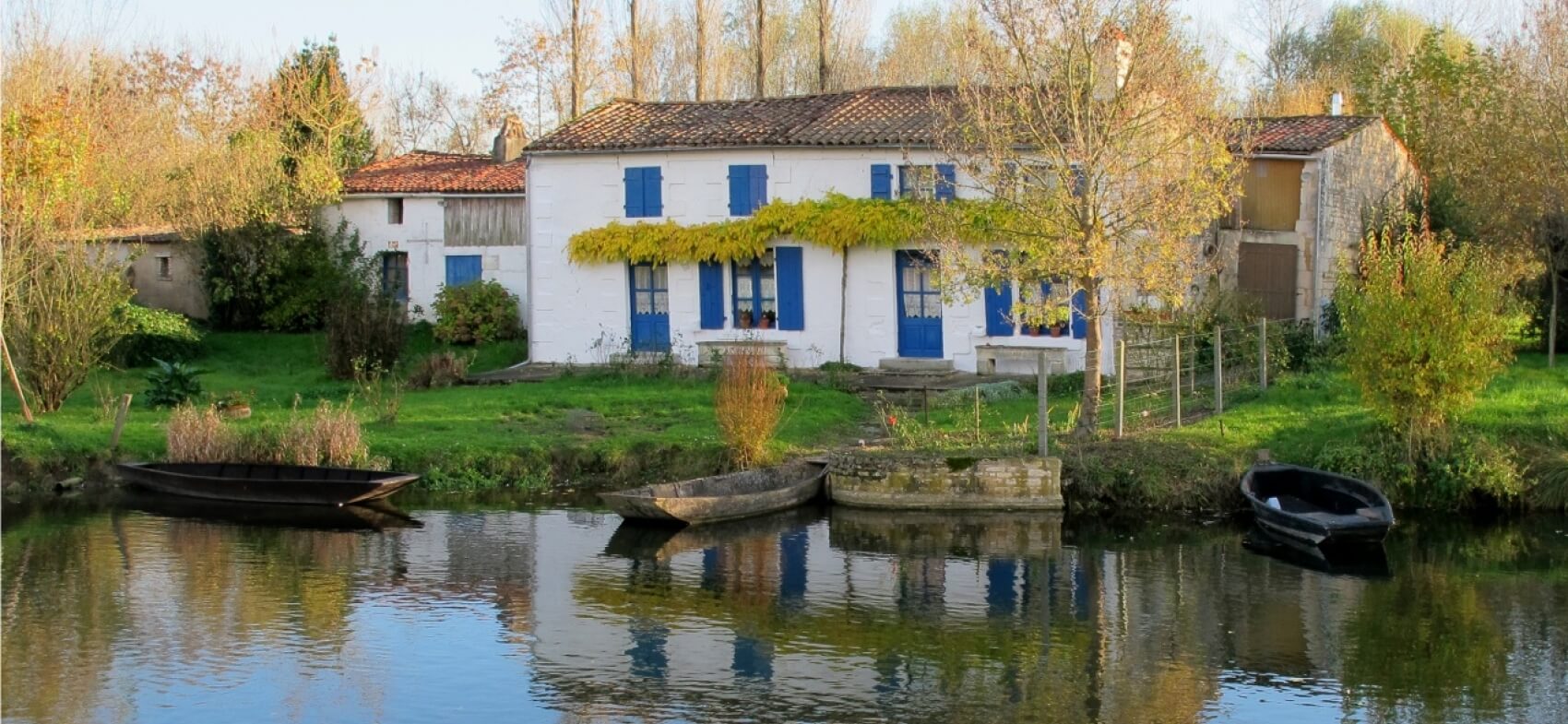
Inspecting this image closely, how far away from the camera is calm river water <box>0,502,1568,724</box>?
12.1 metres

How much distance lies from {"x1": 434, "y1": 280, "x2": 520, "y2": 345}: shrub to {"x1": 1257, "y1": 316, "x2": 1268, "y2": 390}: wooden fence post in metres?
15.2

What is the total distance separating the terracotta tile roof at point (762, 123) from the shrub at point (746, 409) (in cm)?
738

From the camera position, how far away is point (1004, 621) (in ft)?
47.9

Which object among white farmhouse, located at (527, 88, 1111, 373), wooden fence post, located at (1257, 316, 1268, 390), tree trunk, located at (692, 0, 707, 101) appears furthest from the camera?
tree trunk, located at (692, 0, 707, 101)

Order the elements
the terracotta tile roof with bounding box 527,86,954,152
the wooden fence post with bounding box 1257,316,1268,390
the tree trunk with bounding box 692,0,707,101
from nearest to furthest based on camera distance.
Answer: the wooden fence post with bounding box 1257,316,1268,390, the terracotta tile roof with bounding box 527,86,954,152, the tree trunk with bounding box 692,0,707,101

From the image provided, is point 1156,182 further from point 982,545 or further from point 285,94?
point 285,94

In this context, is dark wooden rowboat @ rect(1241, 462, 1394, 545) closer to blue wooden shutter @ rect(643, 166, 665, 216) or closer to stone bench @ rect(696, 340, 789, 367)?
stone bench @ rect(696, 340, 789, 367)

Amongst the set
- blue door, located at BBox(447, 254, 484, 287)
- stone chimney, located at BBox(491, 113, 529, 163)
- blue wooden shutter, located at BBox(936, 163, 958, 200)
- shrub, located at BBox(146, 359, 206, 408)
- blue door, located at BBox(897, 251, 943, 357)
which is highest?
stone chimney, located at BBox(491, 113, 529, 163)

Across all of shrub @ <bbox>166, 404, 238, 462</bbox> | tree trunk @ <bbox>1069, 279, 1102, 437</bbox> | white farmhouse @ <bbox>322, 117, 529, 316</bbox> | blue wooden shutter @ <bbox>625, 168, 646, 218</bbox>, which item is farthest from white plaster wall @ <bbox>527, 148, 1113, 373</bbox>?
shrub @ <bbox>166, 404, 238, 462</bbox>

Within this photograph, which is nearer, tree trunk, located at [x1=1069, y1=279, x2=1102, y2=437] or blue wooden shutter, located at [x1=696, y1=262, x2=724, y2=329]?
tree trunk, located at [x1=1069, y1=279, x2=1102, y2=437]

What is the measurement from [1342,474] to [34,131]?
1969 centimetres

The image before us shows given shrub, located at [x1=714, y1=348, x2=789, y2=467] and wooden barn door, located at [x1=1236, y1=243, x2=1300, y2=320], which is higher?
wooden barn door, located at [x1=1236, y1=243, x2=1300, y2=320]

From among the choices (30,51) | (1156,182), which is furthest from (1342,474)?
(30,51)

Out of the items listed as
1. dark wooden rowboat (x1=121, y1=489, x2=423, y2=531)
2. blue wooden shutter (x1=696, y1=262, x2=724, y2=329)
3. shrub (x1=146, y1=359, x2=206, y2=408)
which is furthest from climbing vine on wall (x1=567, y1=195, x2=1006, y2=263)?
dark wooden rowboat (x1=121, y1=489, x2=423, y2=531)
